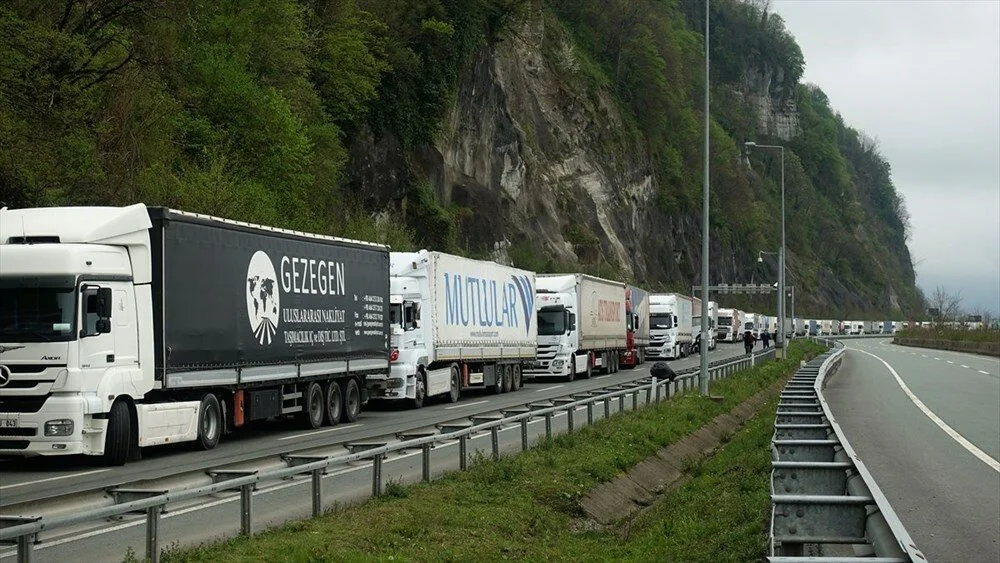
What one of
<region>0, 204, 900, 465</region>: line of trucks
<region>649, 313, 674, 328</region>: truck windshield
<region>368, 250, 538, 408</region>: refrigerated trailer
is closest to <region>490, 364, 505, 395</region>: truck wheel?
<region>368, 250, 538, 408</region>: refrigerated trailer

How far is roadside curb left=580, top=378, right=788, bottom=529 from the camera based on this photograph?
17.7 metres

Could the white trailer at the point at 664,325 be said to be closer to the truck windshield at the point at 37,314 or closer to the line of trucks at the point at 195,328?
the line of trucks at the point at 195,328

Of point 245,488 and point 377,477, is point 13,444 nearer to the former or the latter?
point 377,477

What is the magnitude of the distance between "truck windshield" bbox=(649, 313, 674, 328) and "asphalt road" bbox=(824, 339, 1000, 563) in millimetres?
20436

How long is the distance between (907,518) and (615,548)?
13.3ft

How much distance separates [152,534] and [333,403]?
1843 centimetres

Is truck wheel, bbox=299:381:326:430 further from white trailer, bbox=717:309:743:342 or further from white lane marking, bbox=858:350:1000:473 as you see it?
white trailer, bbox=717:309:743:342

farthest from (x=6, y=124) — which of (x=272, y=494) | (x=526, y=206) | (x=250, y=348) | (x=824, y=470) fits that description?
(x=526, y=206)

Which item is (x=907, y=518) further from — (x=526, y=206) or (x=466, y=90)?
(x=526, y=206)

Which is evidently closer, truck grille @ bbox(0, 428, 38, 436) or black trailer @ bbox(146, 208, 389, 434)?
truck grille @ bbox(0, 428, 38, 436)

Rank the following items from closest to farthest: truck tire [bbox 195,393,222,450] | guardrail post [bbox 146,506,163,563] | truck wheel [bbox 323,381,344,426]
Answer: guardrail post [bbox 146,506,163,563]
truck tire [bbox 195,393,222,450]
truck wheel [bbox 323,381,344,426]

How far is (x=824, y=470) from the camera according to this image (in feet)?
33.1

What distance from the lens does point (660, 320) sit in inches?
2876

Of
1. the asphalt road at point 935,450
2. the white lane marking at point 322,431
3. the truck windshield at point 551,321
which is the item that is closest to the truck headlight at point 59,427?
the white lane marking at point 322,431
